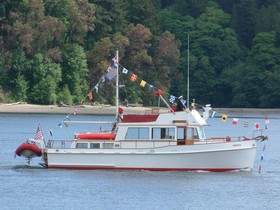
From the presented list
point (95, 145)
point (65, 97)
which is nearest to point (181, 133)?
point (95, 145)

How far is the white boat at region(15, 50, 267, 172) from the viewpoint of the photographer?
61.7m

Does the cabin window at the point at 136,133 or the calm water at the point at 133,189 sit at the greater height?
the cabin window at the point at 136,133

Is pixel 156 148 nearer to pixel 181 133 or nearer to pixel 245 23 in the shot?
pixel 181 133

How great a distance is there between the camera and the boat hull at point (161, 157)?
61.7m

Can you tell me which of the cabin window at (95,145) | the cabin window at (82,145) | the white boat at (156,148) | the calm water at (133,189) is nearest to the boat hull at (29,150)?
the calm water at (133,189)

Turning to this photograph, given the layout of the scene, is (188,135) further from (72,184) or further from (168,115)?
(72,184)

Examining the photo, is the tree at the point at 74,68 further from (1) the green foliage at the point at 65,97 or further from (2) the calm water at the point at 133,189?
(2) the calm water at the point at 133,189

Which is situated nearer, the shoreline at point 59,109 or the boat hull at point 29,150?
the boat hull at point 29,150

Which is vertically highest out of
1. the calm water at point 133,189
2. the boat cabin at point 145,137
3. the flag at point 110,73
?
the flag at point 110,73

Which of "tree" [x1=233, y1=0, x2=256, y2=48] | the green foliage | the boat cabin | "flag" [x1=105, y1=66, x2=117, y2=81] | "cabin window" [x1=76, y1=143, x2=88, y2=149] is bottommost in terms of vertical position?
"cabin window" [x1=76, y1=143, x2=88, y2=149]

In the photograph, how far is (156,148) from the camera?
202 ft

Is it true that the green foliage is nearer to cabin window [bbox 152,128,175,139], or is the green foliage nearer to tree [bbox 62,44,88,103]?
tree [bbox 62,44,88,103]

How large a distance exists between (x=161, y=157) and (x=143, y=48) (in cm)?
7831

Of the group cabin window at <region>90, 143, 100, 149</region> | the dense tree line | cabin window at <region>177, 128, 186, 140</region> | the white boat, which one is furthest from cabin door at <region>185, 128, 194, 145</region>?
the dense tree line
